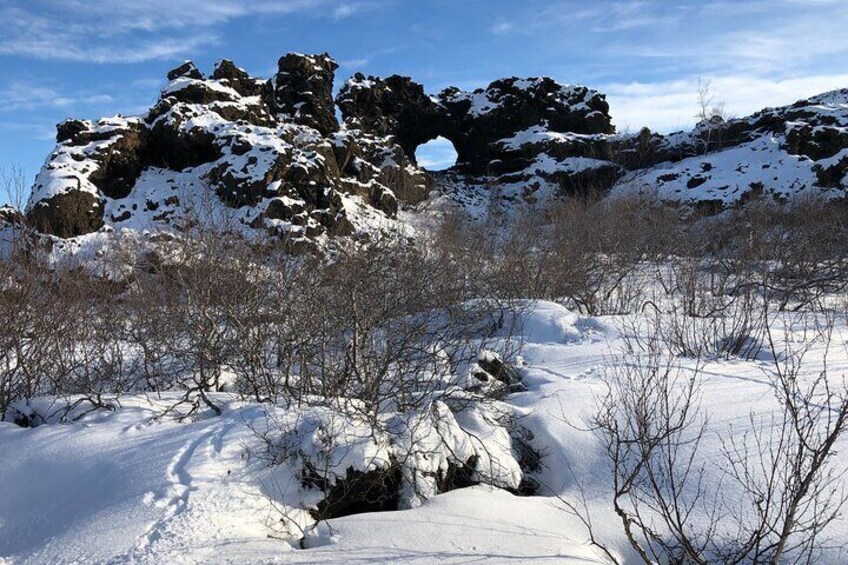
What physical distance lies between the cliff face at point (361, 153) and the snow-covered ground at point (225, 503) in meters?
7.39

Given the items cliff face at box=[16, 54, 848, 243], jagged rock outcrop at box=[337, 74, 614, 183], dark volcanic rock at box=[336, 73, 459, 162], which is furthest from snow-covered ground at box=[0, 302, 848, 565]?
jagged rock outcrop at box=[337, 74, 614, 183]

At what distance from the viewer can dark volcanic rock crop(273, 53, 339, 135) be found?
30.0m

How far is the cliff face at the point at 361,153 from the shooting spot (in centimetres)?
2123

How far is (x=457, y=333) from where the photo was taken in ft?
27.9

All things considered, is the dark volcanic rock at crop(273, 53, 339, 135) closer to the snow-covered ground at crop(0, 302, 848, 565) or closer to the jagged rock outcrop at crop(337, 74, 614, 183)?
the jagged rock outcrop at crop(337, 74, 614, 183)

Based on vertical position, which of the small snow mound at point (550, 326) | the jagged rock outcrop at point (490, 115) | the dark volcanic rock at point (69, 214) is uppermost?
the jagged rock outcrop at point (490, 115)

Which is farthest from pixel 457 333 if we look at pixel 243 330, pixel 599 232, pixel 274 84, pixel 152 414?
pixel 274 84

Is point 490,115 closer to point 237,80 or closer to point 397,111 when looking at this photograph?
point 397,111

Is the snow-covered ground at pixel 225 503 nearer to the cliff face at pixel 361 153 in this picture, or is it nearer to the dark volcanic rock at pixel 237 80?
the cliff face at pixel 361 153

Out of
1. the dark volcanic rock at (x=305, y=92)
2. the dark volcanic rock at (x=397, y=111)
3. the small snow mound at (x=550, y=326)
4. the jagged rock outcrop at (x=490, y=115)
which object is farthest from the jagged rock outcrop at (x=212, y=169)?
the jagged rock outcrop at (x=490, y=115)

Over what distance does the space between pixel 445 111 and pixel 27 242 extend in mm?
37930

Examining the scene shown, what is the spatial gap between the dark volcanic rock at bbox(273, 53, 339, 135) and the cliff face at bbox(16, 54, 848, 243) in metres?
0.08

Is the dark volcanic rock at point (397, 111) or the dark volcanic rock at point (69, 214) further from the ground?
the dark volcanic rock at point (397, 111)

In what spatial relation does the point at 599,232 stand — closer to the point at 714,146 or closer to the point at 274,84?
the point at 274,84
